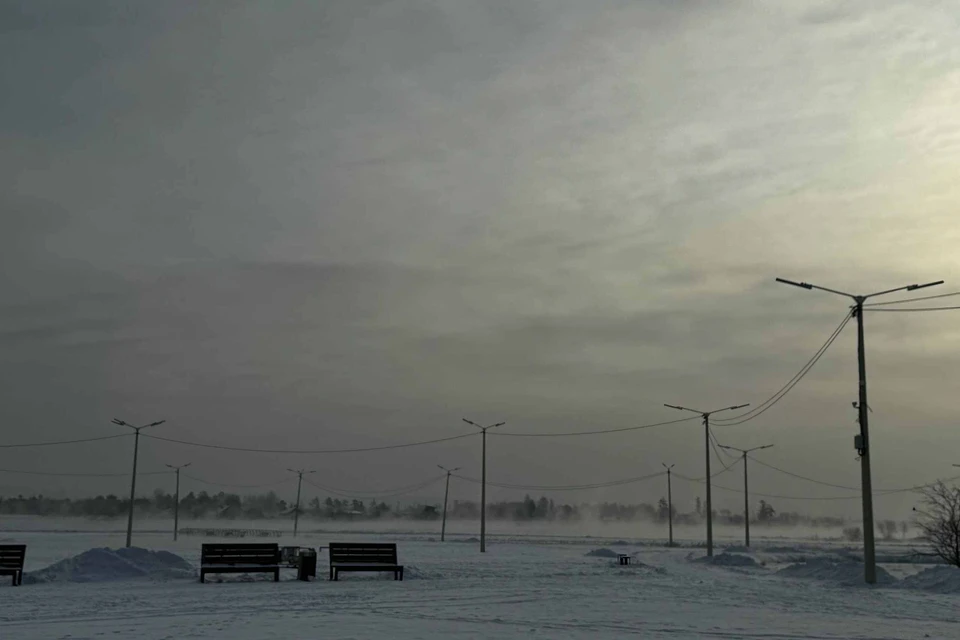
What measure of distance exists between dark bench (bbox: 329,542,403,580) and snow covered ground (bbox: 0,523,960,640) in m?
0.37

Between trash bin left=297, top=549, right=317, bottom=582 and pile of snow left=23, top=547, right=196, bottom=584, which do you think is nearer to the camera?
pile of snow left=23, top=547, right=196, bottom=584

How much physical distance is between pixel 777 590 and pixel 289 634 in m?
15.3

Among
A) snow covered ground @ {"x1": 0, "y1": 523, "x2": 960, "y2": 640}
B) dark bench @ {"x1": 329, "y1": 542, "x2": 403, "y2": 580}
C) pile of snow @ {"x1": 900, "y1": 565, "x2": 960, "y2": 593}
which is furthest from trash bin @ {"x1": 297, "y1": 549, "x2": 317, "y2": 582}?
pile of snow @ {"x1": 900, "y1": 565, "x2": 960, "y2": 593}

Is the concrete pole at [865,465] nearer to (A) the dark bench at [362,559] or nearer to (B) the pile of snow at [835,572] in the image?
(B) the pile of snow at [835,572]

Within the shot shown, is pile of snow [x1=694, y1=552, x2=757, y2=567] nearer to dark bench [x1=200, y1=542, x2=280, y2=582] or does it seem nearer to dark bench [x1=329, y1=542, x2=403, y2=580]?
dark bench [x1=329, y1=542, x2=403, y2=580]

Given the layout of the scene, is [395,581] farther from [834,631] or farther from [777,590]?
[834,631]

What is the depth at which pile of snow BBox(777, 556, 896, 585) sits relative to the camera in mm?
28495

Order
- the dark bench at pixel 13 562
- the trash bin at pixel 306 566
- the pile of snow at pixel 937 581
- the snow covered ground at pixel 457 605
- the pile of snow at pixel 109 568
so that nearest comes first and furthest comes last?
the snow covered ground at pixel 457 605 → the dark bench at pixel 13 562 → the pile of snow at pixel 109 568 → the pile of snow at pixel 937 581 → the trash bin at pixel 306 566

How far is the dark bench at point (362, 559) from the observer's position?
25.9 meters

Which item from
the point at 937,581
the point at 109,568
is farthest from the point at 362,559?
the point at 937,581

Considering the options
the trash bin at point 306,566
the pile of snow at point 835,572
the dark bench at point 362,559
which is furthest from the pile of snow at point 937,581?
the trash bin at point 306,566

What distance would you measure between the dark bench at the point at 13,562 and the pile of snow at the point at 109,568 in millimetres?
436

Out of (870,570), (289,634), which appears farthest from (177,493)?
(289,634)

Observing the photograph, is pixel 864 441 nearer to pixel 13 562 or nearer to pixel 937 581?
pixel 937 581
